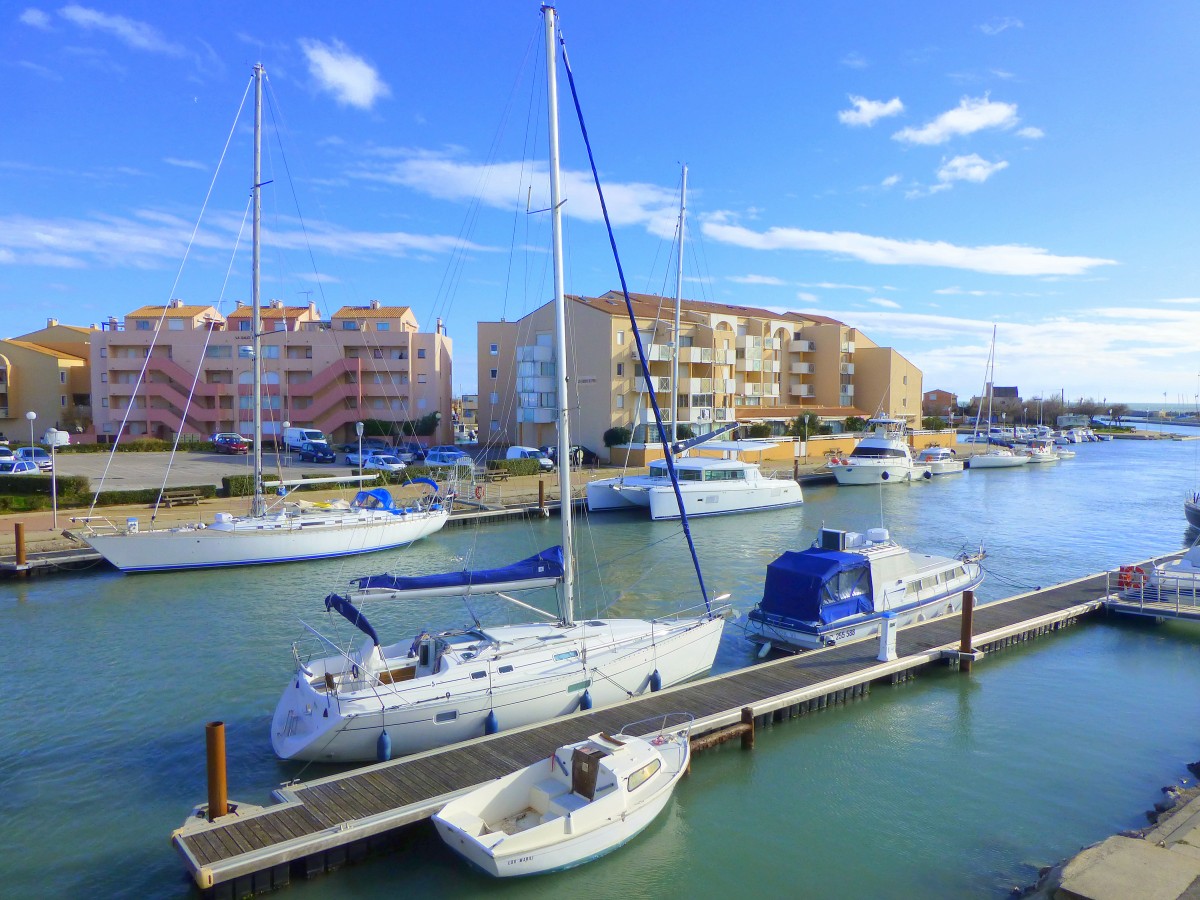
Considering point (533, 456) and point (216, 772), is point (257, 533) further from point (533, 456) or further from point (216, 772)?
point (533, 456)

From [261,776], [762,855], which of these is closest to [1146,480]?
[762,855]

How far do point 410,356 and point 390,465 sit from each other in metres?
20.2

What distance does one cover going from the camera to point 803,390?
80.4m

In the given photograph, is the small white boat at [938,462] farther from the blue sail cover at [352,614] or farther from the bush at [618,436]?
the blue sail cover at [352,614]

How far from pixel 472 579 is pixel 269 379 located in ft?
175

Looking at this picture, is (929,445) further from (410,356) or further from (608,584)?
(608,584)

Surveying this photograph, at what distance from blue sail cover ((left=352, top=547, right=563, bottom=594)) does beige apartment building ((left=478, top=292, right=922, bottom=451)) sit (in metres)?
33.2

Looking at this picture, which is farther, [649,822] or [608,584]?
[608,584]

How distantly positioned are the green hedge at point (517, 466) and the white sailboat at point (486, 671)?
3170 cm

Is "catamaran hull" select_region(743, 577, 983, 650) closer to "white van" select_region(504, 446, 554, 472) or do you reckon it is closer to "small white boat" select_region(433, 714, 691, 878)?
"small white boat" select_region(433, 714, 691, 878)

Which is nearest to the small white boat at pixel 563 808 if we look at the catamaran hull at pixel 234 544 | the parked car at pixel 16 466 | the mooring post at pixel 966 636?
the mooring post at pixel 966 636

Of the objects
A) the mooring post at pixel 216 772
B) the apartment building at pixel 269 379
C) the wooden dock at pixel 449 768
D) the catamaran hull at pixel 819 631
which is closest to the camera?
the wooden dock at pixel 449 768

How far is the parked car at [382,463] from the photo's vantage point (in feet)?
149

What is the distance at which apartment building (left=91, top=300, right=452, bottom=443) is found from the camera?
6375 centimetres
